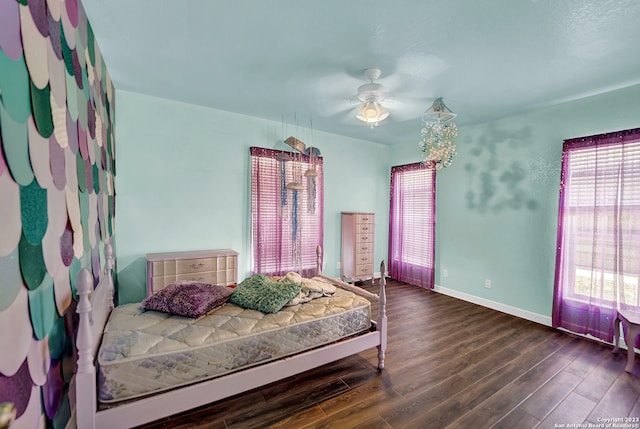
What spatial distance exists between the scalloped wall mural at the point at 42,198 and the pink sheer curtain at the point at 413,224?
14.4 feet

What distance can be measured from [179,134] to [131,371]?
272cm

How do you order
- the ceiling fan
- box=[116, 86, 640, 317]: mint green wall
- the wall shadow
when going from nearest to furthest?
the ceiling fan
box=[116, 86, 640, 317]: mint green wall
the wall shadow

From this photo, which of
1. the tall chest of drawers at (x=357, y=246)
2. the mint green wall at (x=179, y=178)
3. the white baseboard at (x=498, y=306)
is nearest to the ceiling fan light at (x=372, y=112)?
the mint green wall at (x=179, y=178)

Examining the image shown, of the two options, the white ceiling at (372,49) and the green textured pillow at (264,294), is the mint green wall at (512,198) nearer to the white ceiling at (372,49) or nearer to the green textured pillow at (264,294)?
the white ceiling at (372,49)

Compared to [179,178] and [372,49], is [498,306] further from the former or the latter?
[179,178]

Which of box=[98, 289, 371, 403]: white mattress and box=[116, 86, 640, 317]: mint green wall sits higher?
box=[116, 86, 640, 317]: mint green wall

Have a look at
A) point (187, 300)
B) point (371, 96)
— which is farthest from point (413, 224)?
point (187, 300)

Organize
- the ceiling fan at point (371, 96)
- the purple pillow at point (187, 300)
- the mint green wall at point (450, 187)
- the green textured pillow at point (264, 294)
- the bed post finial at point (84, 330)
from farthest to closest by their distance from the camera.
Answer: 1. the mint green wall at point (450, 187)
2. the ceiling fan at point (371, 96)
3. the green textured pillow at point (264, 294)
4. the purple pillow at point (187, 300)
5. the bed post finial at point (84, 330)

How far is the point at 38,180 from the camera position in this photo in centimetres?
112

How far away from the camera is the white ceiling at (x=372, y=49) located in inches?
66.0

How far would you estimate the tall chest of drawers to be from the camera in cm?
442

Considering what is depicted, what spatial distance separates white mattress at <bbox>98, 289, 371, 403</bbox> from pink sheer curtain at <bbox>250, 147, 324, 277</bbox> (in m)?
1.78

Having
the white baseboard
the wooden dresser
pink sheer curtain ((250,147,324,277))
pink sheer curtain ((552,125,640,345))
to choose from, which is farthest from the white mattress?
pink sheer curtain ((552,125,640,345))

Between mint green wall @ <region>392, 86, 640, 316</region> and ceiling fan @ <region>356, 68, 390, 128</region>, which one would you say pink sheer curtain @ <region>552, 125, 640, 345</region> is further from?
ceiling fan @ <region>356, 68, 390, 128</region>
